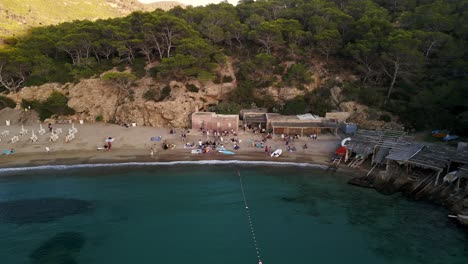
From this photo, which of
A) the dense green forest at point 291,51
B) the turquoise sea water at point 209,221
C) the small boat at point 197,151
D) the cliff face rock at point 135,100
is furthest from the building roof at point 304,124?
the cliff face rock at point 135,100

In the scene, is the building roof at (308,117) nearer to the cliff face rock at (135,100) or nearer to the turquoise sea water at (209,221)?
the turquoise sea water at (209,221)

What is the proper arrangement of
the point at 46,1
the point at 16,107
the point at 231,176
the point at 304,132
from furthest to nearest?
the point at 46,1
the point at 16,107
the point at 304,132
the point at 231,176

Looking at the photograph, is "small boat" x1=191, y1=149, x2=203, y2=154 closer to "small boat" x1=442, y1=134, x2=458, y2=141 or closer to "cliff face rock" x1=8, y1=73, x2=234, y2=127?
"cliff face rock" x1=8, y1=73, x2=234, y2=127

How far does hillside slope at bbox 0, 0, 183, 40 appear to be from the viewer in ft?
204

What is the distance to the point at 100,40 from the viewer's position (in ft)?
151

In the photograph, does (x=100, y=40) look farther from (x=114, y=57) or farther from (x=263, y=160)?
(x=263, y=160)

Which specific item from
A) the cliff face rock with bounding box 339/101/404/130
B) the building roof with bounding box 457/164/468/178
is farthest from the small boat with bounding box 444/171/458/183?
the cliff face rock with bounding box 339/101/404/130

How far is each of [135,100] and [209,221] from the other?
26.3m

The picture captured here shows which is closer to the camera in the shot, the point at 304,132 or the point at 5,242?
the point at 5,242

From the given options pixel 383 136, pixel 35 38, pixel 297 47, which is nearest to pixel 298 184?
pixel 383 136

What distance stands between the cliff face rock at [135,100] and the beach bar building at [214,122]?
2.62m

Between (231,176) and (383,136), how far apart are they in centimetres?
1665

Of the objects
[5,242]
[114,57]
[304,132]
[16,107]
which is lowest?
[5,242]

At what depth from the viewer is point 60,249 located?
61.1ft
